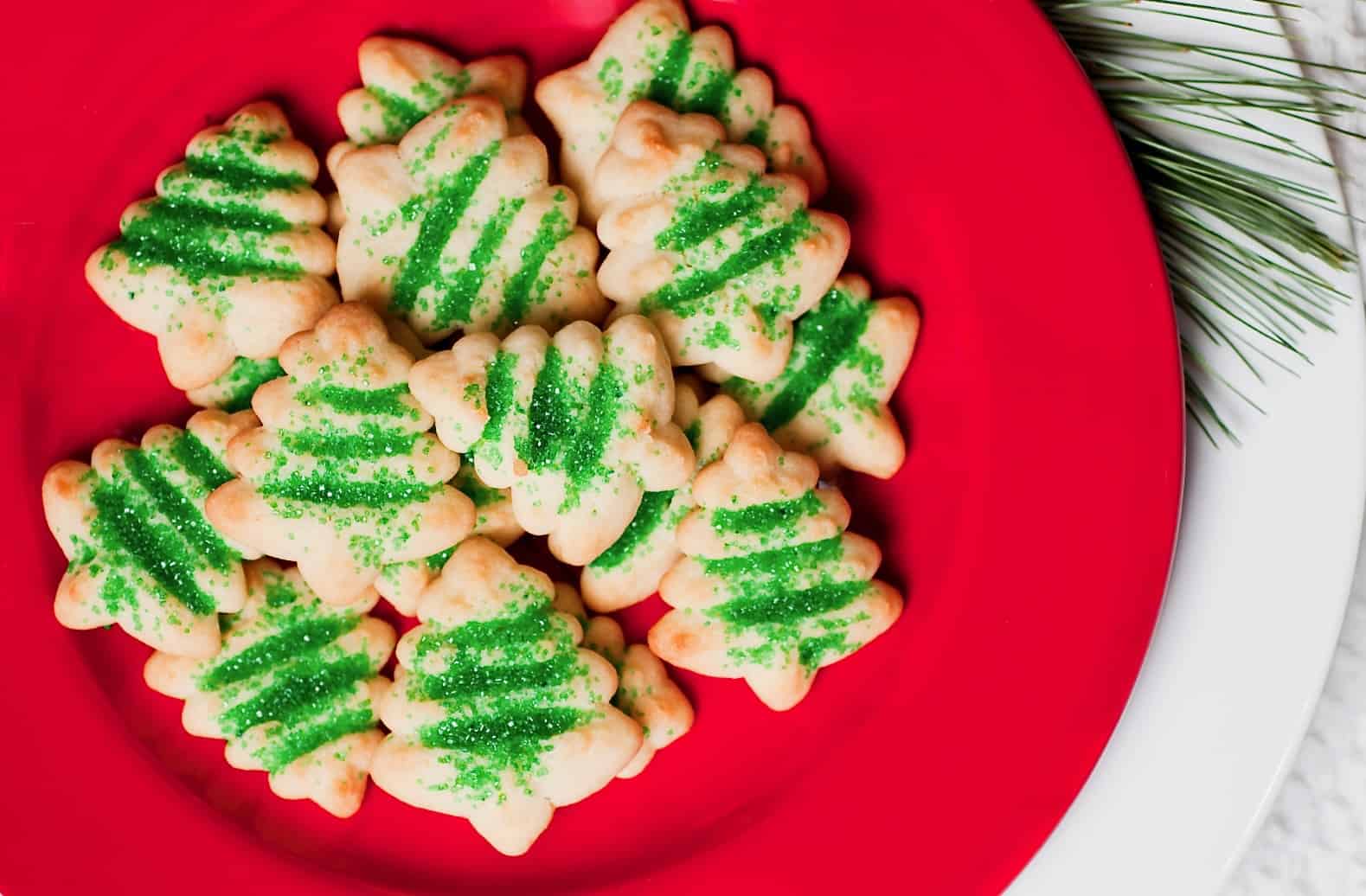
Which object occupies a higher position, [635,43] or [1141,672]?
[635,43]

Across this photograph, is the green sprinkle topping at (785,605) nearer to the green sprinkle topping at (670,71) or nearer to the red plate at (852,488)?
the red plate at (852,488)

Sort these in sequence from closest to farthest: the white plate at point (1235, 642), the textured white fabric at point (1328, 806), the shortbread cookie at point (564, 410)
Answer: the shortbread cookie at point (564, 410) < the white plate at point (1235, 642) < the textured white fabric at point (1328, 806)

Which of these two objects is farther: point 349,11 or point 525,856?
point 525,856

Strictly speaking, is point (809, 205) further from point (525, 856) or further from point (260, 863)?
point (260, 863)

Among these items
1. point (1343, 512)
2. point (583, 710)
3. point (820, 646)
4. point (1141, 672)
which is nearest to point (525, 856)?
point (583, 710)

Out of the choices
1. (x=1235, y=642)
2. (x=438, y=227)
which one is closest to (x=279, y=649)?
(x=438, y=227)

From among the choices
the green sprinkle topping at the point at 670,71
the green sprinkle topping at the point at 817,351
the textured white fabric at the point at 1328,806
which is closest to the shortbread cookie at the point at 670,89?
the green sprinkle topping at the point at 670,71

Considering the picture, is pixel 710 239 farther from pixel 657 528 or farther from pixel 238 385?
pixel 238 385
